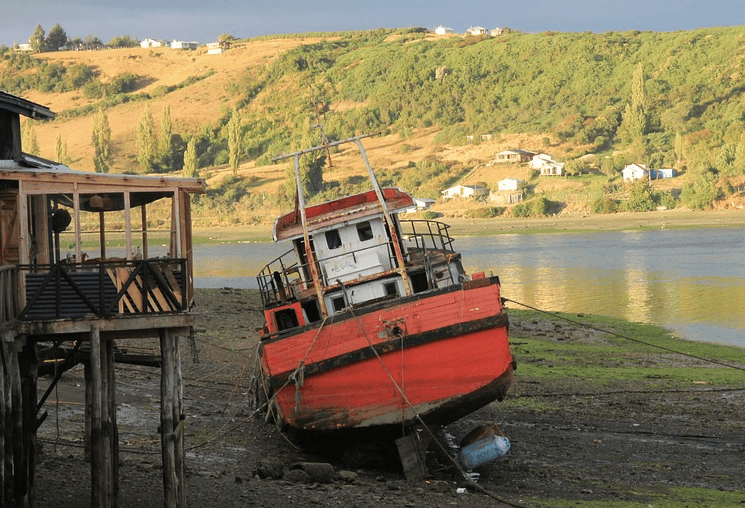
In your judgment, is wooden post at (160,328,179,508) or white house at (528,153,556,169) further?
white house at (528,153,556,169)

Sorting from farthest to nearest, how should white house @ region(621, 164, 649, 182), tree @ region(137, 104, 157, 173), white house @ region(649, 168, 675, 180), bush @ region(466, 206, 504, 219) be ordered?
tree @ region(137, 104, 157, 173), white house @ region(649, 168, 675, 180), white house @ region(621, 164, 649, 182), bush @ region(466, 206, 504, 219)

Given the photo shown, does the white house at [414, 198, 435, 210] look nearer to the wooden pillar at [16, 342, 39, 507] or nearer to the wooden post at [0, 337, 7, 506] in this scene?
the wooden pillar at [16, 342, 39, 507]

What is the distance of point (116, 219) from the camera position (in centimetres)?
13588

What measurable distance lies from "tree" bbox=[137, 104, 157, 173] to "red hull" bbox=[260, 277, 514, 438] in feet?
511

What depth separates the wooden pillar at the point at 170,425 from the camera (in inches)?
655

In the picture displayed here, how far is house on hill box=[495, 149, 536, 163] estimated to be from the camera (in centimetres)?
15800

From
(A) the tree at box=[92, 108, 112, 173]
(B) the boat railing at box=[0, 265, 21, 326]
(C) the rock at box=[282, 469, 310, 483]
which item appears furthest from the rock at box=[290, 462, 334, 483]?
(A) the tree at box=[92, 108, 112, 173]

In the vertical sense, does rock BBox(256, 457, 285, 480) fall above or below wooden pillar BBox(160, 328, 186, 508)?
below

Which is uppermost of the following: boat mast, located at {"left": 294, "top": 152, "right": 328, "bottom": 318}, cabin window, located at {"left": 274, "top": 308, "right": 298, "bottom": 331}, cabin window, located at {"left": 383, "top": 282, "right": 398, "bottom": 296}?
boat mast, located at {"left": 294, "top": 152, "right": 328, "bottom": 318}

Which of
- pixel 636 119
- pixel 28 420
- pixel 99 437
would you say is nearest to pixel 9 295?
pixel 99 437

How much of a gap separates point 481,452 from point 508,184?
123138mm

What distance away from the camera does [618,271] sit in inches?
2852

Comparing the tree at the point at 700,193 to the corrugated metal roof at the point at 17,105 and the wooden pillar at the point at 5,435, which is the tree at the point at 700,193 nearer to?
the corrugated metal roof at the point at 17,105

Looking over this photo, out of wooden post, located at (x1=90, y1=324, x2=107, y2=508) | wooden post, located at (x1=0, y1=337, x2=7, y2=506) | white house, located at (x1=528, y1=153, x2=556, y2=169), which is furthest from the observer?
white house, located at (x1=528, y1=153, x2=556, y2=169)
